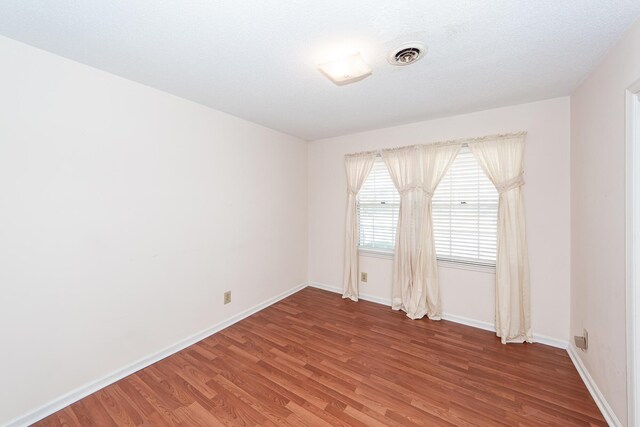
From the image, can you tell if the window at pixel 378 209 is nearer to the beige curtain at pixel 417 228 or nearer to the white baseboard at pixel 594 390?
the beige curtain at pixel 417 228

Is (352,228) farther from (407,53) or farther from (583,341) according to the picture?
(583,341)

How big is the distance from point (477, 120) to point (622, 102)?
1275mm

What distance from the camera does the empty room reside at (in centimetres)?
141

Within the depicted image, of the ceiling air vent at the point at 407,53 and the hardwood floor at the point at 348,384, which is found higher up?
the ceiling air vent at the point at 407,53

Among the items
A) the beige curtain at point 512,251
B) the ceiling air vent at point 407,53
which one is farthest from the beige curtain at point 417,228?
the ceiling air vent at point 407,53

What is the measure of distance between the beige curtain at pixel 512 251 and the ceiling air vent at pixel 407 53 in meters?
1.54

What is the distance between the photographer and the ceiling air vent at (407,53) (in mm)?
1529

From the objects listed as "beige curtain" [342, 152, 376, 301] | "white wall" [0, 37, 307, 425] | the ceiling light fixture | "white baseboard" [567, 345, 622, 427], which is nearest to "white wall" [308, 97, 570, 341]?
"beige curtain" [342, 152, 376, 301]

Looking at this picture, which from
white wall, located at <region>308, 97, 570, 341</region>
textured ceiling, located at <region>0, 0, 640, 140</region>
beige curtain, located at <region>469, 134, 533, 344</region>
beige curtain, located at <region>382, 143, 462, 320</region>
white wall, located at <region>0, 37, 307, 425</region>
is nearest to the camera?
textured ceiling, located at <region>0, 0, 640, 140</region>

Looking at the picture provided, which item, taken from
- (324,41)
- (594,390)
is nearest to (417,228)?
(594,390)

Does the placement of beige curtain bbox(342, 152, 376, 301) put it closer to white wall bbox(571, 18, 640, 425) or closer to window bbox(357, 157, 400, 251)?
window bbox(357, 157, 400, 251)

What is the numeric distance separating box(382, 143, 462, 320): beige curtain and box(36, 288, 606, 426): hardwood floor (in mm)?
382

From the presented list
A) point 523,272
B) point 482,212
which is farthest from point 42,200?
point 523,272

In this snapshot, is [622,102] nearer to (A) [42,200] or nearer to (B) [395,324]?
(B) [395,324]
